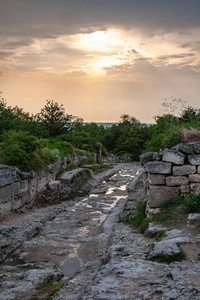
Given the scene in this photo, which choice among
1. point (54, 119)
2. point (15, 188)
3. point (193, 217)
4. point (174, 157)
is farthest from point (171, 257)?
point (54, 119)

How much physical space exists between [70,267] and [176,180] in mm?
3926

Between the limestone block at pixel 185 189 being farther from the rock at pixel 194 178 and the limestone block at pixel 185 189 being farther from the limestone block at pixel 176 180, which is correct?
the rock at pixel 194 178

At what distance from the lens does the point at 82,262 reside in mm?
7488

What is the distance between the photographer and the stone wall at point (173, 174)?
8.66 m

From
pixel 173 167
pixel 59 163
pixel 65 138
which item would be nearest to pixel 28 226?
pixel 173 167

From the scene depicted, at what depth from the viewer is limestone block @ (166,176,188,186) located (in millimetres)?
8672

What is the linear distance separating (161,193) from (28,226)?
15.2 ft

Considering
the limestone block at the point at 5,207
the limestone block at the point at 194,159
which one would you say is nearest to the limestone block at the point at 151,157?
the limestone block at the point at 194,159

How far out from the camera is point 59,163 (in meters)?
Result: 17.6

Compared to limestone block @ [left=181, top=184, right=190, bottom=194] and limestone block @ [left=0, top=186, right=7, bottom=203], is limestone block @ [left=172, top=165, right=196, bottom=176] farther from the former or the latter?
limestone block @ [left=0, top=186, right=7, bottom=203]

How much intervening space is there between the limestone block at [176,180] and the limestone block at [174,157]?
0.44m

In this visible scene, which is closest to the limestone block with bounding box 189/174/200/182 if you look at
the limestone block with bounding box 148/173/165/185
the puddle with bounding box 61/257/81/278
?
the limestone block with bounding box 148/173/165/185

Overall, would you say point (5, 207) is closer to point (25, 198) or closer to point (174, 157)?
point (25, 198)

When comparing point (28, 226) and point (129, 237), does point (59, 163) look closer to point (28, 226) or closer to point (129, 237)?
point (28, 226)
